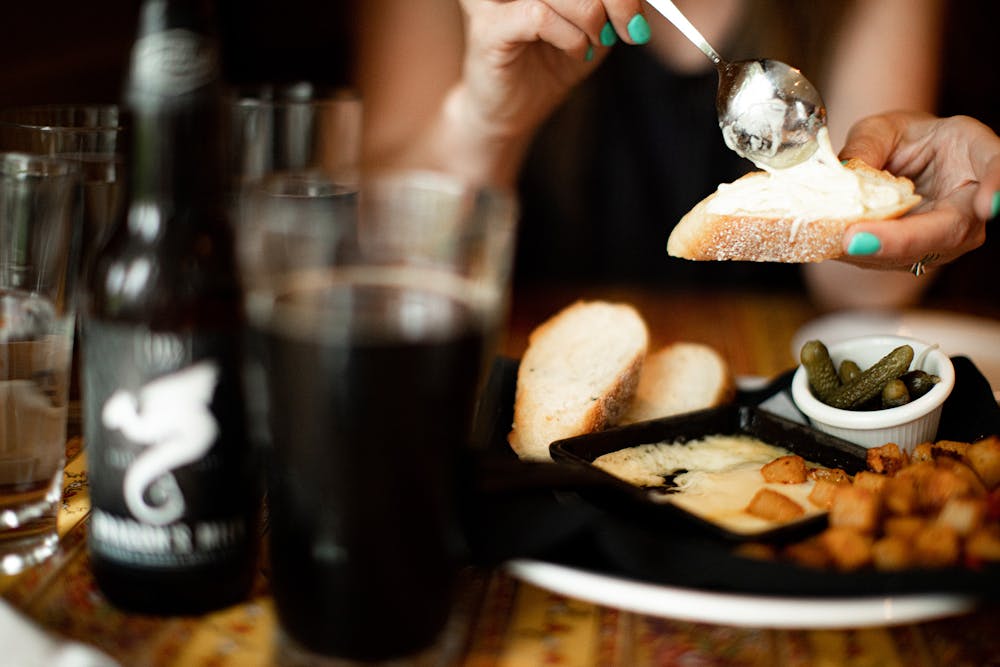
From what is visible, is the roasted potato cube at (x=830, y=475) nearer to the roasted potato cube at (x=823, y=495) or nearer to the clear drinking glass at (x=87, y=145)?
the roasted potato cube at (x=823, y=495)

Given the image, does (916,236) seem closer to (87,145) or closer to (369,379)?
(369,379)

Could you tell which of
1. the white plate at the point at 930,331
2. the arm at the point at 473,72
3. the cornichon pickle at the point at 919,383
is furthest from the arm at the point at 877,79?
the cornichon pickle at the point at 919,383

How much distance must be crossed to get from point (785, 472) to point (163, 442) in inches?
24.8

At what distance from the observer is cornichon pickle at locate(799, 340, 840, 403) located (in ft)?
4.04

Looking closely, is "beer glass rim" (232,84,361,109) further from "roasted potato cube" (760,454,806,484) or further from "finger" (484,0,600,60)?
"roasted potato cube" (760,454,806,484)

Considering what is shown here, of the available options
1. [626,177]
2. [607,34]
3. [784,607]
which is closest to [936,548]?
[784,607]

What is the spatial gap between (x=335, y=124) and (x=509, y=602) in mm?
701

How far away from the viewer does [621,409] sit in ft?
4.12

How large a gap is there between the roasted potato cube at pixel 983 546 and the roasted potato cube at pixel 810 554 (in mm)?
110

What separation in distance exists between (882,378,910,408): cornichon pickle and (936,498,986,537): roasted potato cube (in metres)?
0.33

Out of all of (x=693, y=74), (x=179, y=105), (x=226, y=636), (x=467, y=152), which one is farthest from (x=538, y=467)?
(x=693, y=74)

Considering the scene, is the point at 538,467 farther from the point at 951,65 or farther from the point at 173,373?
the point at 951,65

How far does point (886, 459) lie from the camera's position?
40.8 inches

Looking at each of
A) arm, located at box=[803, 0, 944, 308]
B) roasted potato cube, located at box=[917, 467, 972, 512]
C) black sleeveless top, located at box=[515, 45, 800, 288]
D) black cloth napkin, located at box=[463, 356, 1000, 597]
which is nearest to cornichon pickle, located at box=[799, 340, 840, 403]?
roasted potato cube, located at box=[917, 467, 972, 512]
